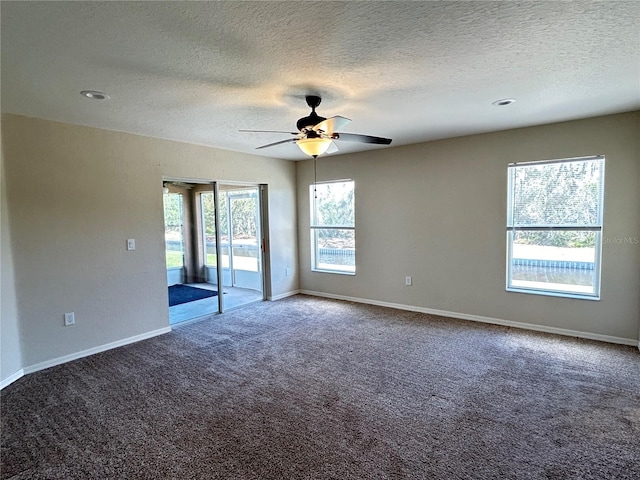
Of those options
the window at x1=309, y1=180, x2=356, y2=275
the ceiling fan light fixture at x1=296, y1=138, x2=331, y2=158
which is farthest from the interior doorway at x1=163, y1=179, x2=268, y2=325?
the ceiling fan light fixture at x1=296, y1=138, x2=331, y2=158

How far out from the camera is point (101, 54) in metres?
2.07

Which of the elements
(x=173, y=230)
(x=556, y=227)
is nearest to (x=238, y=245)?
(x=173, y=230)

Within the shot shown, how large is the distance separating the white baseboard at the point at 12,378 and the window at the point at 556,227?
5.44 m

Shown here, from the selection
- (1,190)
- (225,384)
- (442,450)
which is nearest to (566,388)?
(442,450)

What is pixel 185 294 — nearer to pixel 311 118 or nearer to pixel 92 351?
pixel 92 351

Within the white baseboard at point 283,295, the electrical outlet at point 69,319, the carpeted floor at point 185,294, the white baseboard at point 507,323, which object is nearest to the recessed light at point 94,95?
the electrical outlet at point 69,319

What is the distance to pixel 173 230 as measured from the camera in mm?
5008

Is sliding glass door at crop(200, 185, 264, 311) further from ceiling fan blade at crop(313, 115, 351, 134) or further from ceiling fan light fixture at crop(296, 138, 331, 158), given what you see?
ceiling fan blade at crop(313, 115, 351, 134)

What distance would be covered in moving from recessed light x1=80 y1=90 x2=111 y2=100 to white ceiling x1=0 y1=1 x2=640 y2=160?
50mm

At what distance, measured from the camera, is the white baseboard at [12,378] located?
3.01 meters

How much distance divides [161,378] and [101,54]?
2653 mm

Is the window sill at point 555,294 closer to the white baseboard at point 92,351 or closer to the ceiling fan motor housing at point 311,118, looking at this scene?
the ceiling fan motor housing at point 311,118

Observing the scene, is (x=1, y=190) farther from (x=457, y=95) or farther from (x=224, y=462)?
(x=457, y=95)

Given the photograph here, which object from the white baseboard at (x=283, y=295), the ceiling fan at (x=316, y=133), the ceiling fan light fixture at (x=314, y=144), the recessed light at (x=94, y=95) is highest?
the recessed light at (x=94, y=95)
